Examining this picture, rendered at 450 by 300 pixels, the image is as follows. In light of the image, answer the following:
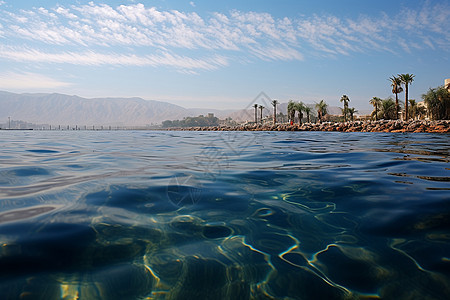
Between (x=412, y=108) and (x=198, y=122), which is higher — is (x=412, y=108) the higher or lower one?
the lower one

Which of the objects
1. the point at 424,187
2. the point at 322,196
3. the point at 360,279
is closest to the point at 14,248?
the point at 360,279

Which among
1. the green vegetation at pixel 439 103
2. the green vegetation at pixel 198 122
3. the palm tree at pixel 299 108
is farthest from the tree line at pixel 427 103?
the green vegetation at pixel 198 122

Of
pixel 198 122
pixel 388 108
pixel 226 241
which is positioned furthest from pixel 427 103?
pixel 198 122

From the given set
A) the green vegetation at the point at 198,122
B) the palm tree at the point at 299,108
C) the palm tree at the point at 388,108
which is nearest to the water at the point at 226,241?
the palm tree at the point at 388,108

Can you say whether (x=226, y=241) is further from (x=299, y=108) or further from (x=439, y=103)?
(x=299, y=108)

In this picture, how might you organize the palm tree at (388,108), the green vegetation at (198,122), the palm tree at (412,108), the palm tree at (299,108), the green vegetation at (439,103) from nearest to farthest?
the green vegetation at (439,103) → the palm tree at (388,108) → the palm tree at (412,108) → the palm tree at (299,108) → the green vegetation at (198,122)

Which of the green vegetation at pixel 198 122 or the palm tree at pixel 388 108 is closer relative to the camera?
the palm tree at pixel 388 108

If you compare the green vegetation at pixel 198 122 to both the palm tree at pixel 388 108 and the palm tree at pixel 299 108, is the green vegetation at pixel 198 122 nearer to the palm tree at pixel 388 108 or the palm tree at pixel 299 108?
the palm tree at pixel 299 108

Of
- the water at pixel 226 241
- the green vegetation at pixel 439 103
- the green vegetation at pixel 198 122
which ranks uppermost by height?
the green vegetation at pixel 198 122

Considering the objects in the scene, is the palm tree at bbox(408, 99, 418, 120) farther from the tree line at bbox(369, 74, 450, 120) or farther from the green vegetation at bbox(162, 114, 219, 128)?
the green vegetation at bbox(162, 114, 219, 128)

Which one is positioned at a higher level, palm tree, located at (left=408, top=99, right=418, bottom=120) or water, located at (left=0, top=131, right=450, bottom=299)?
palm tree, located at (left=408, top=99, right=418, bottom=120)

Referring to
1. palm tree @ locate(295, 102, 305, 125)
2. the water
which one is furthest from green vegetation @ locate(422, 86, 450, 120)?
the water

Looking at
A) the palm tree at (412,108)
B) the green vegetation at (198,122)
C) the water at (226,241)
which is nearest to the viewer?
the water at (226,241)

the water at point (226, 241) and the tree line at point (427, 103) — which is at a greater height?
the tree line at point (427, 103)
